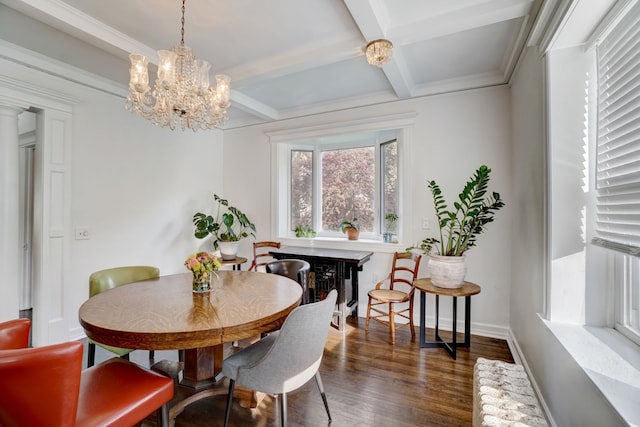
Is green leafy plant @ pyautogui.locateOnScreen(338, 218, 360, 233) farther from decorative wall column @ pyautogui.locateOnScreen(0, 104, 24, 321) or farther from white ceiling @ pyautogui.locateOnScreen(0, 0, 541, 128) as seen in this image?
decorative wall column @ pyautogui.locateOnScreen(0, 104, 24, 321)

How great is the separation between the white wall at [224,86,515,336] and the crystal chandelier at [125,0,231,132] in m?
1.94

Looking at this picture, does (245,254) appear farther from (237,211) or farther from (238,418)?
(238,418)

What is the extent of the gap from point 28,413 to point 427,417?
1962 millimetres

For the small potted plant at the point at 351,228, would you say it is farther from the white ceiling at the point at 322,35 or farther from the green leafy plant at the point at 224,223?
the white ceiling at the point at 322,35

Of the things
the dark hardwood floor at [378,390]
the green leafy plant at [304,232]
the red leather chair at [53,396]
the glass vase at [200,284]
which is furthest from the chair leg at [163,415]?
the green leafy plant at [304,232]

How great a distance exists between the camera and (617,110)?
4.54 ft

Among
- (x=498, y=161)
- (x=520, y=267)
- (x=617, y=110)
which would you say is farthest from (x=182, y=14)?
(x=520, y=267)

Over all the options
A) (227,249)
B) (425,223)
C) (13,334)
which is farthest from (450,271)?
(13,334)

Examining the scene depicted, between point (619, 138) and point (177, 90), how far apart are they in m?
2.42

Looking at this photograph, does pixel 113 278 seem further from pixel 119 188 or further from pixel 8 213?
pixel 119 188

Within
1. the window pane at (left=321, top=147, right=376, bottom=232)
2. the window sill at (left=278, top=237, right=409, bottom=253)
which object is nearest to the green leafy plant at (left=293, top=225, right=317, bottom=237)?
the window sill at (left=278, top=237, right=409, bottom=253)

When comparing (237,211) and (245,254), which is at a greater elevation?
(237,211)

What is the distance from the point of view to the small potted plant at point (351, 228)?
3.83m

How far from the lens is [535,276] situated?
79.2 inches
